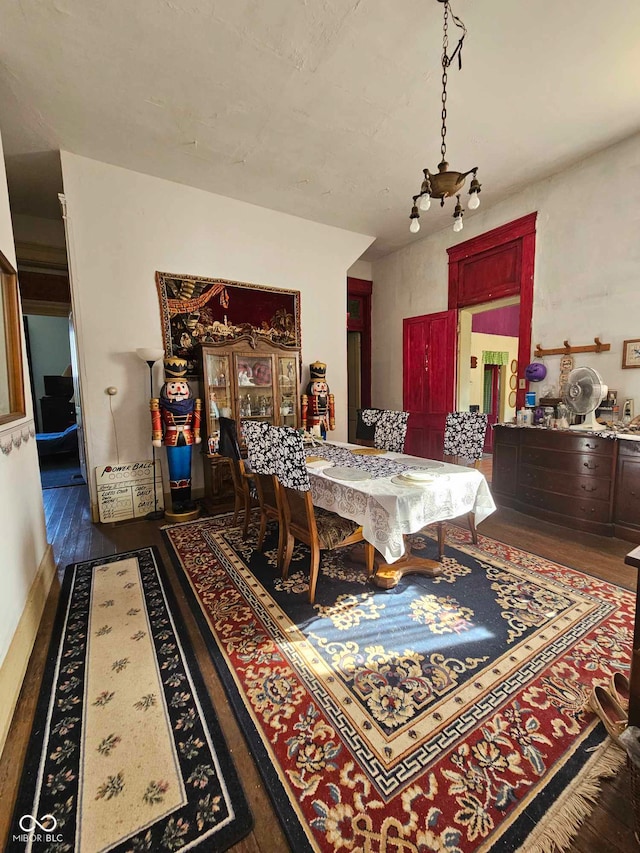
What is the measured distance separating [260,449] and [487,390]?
6.18 meters

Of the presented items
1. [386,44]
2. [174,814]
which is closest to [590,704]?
[174,814]

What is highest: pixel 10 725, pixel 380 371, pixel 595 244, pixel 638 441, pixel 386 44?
pixel 386 44

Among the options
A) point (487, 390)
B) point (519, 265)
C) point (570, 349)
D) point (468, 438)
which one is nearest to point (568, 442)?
point (468, 438)

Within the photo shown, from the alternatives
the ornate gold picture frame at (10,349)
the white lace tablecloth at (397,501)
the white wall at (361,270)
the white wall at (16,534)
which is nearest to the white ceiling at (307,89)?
the white wall at (16,534)

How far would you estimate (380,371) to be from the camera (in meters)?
6.08

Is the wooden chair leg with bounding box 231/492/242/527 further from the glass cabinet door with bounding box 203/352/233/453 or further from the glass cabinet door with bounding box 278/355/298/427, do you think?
the glass cabinet door with bounding box 278/355/298/427

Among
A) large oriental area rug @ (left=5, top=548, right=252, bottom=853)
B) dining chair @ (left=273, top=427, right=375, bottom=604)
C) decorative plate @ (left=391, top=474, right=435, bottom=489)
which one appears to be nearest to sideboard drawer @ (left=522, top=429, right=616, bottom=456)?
decorative plate @ (left=391, top=474, right=435, bottom=489)

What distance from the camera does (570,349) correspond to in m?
3.65

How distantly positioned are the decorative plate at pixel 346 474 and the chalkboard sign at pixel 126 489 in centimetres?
226

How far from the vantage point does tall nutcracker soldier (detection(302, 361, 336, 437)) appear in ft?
14.7

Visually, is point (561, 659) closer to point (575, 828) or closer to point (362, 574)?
point (575, 828)

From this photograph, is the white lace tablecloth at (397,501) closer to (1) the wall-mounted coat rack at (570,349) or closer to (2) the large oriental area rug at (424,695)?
(2) the large oriental area rug at (424,695)

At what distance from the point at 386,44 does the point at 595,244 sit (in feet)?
8.33

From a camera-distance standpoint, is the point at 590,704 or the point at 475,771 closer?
the point at 475,771
